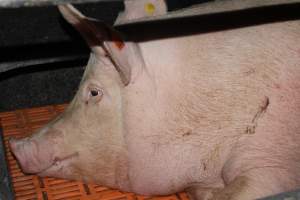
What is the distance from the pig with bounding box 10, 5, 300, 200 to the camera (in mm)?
1771

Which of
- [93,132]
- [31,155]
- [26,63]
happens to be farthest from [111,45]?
[26,63]

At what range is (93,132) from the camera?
1.92 m

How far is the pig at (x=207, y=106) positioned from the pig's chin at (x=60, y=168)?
175 millimetres

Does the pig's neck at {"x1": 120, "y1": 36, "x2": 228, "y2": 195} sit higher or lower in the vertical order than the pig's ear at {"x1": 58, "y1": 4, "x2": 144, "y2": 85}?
lower

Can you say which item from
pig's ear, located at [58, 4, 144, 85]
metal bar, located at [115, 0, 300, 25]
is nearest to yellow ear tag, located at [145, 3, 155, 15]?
metal bar, located at [115, 0, 300, 25]

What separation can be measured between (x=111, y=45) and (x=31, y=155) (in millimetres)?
676

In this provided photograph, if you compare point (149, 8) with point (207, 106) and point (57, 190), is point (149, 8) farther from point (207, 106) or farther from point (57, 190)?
point (57, 190)

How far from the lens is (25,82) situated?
3.04 m

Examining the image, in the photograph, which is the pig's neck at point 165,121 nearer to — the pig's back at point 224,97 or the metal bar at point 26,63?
the pig's back at point 224,97

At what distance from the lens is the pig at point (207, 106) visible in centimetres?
177

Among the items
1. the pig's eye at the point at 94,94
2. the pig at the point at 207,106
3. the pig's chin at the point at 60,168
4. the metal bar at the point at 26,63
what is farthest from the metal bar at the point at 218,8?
the metal bar at the point at 26,63

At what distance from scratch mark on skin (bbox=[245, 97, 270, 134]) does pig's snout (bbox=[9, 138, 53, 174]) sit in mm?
795

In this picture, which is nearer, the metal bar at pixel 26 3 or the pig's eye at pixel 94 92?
the metal bar at pixel 26 3

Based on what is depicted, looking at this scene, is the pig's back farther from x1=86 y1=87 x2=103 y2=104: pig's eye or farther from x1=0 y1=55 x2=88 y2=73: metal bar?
x1=0 y1=55 x2=88 y2=73: metal bar
